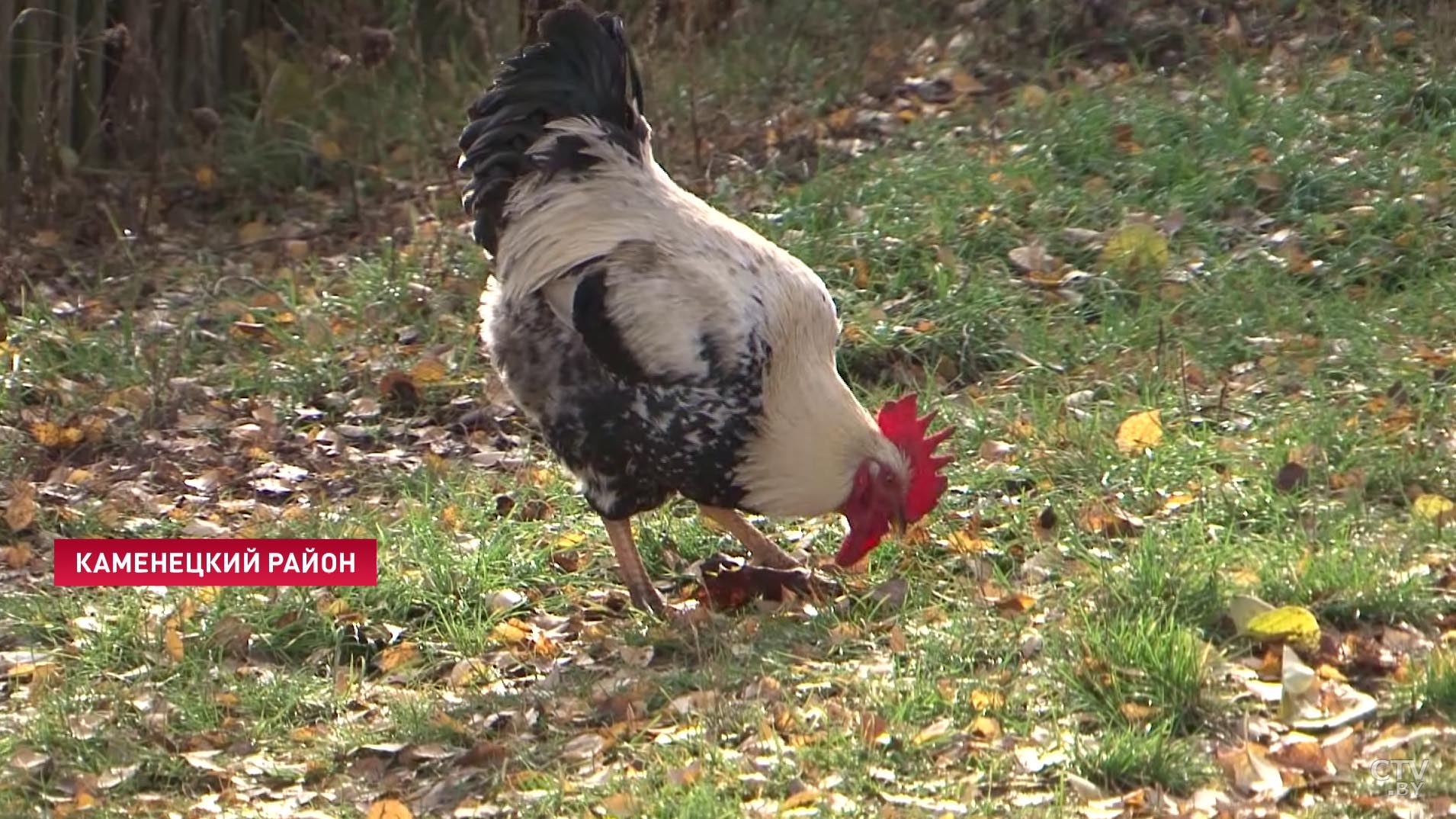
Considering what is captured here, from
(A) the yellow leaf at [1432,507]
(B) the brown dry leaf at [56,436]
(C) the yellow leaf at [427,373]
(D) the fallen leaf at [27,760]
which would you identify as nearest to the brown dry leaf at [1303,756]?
(A) the yellow leaf at [1432,507]

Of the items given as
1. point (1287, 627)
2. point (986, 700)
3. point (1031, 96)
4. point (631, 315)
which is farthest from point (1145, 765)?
point (1031, 96)

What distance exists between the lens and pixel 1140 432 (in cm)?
607

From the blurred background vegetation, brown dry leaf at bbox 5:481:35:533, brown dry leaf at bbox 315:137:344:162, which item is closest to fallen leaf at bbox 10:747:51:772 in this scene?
brown dry leaf at bbox 5:481:35:533

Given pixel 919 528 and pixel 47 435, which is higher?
pixel 919 528

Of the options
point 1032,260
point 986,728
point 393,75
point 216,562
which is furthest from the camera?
point 393,75

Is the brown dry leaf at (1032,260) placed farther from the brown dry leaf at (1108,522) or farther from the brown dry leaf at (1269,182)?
the brown dry leaf at (1108,522)

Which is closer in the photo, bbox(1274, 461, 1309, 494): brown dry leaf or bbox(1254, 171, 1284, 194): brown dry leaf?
bbox(1274, 461, 1309, 494): brown dry leaf

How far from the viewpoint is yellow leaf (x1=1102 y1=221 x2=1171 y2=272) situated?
7367mm

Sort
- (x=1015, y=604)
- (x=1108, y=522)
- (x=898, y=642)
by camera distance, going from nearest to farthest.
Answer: (x=898, y=642) < (x=1015, y=604) < (x=1108, y=522)

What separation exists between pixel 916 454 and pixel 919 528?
1.61ft

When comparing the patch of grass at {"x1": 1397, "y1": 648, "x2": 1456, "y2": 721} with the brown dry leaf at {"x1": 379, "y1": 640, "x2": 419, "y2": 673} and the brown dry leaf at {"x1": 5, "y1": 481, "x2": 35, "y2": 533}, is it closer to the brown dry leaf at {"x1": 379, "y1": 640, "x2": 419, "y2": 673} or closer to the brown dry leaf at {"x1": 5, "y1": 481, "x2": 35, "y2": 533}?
the brown dry leaf at {"x1": 379, "y1": 640, "x2": 419, "y2": 673}

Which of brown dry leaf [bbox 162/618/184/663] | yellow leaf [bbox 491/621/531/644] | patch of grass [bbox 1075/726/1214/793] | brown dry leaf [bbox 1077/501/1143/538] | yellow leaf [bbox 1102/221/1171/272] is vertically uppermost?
yellow leaf [bbox 1102/221/1171/272]

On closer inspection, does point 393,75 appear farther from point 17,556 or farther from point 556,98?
point 556,98

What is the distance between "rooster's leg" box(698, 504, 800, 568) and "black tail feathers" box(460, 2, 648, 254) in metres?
1.07
